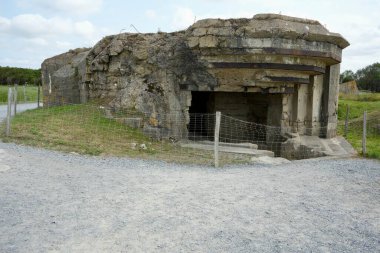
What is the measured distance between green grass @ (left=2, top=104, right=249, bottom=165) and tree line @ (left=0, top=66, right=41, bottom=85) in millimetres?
39193

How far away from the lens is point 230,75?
10.5 m

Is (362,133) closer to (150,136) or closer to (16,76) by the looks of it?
(150,136)

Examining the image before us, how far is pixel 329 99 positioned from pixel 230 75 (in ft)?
12.5

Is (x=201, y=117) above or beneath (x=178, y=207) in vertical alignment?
above

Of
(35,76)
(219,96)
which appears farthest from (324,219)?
(35,76)

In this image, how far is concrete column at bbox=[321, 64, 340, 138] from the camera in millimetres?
12148

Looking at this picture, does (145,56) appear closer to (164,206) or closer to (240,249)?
(164,206)

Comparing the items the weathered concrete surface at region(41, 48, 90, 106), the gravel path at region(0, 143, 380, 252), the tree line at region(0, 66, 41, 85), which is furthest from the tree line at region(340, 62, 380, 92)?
the gravel path at region(0, 143, 380, 252)

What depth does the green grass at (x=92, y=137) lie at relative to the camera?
8680 millimetres

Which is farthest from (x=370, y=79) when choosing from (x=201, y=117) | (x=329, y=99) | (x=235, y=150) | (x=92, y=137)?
(x=92, y=137)

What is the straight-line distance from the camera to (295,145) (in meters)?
10.8

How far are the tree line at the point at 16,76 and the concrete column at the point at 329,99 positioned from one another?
41.3 m

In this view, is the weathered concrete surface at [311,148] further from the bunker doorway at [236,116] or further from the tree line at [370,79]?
the tree line at [370,79]

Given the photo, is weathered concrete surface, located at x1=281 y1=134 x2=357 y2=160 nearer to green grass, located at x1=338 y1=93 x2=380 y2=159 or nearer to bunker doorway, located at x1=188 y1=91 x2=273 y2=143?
green grass, located at x1=338 y1=93 x2=380 y2=159
